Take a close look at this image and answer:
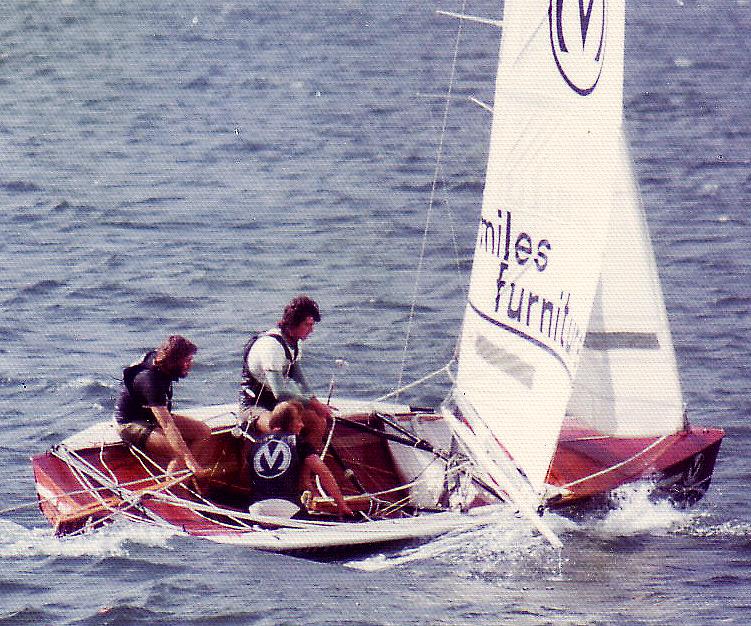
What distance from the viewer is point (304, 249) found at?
16375mm

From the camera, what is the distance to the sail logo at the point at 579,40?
8.39m

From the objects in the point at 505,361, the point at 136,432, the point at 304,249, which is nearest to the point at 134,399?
the point at 136,432

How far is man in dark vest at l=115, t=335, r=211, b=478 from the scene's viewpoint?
9.28 meters

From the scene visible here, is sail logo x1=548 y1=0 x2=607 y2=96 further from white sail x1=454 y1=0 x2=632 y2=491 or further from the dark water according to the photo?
the dark water

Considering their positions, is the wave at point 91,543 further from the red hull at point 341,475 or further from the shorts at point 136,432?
the shorts at point 136,432

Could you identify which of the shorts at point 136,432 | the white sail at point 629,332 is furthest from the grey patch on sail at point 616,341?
the shorts at point 136,432

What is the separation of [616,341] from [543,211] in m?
1.49

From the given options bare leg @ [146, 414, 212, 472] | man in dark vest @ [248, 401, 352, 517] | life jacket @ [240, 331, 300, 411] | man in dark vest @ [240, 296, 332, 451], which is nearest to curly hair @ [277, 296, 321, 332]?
man in dark vest @ [240, 296, 332, 451]

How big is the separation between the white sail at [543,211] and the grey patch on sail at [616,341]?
0.89 metres

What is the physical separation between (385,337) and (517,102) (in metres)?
5.17

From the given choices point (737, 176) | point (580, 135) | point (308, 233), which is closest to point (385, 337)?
point (308, 233)

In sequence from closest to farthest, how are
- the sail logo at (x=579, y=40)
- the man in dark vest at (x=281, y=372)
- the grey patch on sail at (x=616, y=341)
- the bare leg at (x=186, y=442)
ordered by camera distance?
the sail logo at (x=579, y=40), the man in dark vest at (x=281, y=372), the bare leg at (x=186, y=442), the grey patch on sail at (x=616, y=341)

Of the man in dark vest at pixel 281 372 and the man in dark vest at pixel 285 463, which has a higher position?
the man in dark vest at pixel 281 372

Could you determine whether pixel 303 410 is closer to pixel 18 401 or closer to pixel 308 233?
pixel 18 401
